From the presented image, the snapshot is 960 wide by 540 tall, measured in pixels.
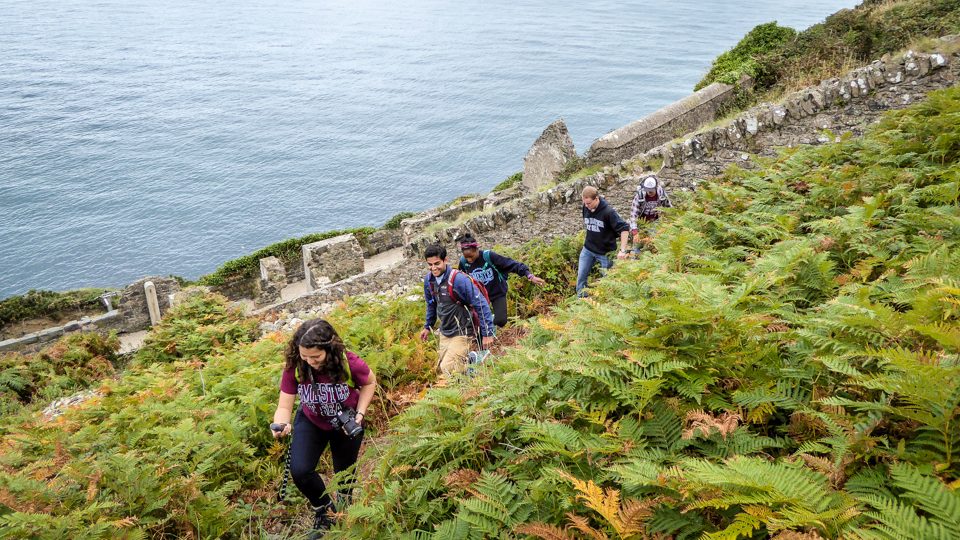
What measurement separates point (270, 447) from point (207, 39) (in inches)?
5393

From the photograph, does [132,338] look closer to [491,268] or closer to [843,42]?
[491,268]

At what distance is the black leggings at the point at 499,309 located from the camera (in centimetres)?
797

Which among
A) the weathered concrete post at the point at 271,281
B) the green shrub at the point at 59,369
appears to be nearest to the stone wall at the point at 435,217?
the weathered concrete post at the point at 271,281

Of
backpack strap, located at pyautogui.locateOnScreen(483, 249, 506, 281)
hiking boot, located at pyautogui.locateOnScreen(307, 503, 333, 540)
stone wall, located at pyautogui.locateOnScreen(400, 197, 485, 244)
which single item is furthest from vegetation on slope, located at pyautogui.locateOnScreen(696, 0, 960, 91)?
hiking boot, located at pyautogui.locateOnScreen(307, 503, 333, 540)

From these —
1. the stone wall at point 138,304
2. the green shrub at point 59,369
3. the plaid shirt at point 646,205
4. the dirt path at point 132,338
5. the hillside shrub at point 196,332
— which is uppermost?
the plaid shirt at point 646,205

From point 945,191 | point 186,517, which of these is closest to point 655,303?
point 945,191

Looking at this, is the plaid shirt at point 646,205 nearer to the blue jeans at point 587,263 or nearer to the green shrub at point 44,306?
the blue jeans at point 587,263

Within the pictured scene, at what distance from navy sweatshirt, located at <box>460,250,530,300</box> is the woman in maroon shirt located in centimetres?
291

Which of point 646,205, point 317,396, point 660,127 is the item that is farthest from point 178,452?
point 660,127

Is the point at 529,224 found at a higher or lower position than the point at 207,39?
lower

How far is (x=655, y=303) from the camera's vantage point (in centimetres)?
469

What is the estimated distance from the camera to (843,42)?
16.4m

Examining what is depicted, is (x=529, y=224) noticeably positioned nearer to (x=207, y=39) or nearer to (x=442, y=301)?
(x=442, y=301)

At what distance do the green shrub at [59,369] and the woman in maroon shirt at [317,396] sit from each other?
1323 centimetres
